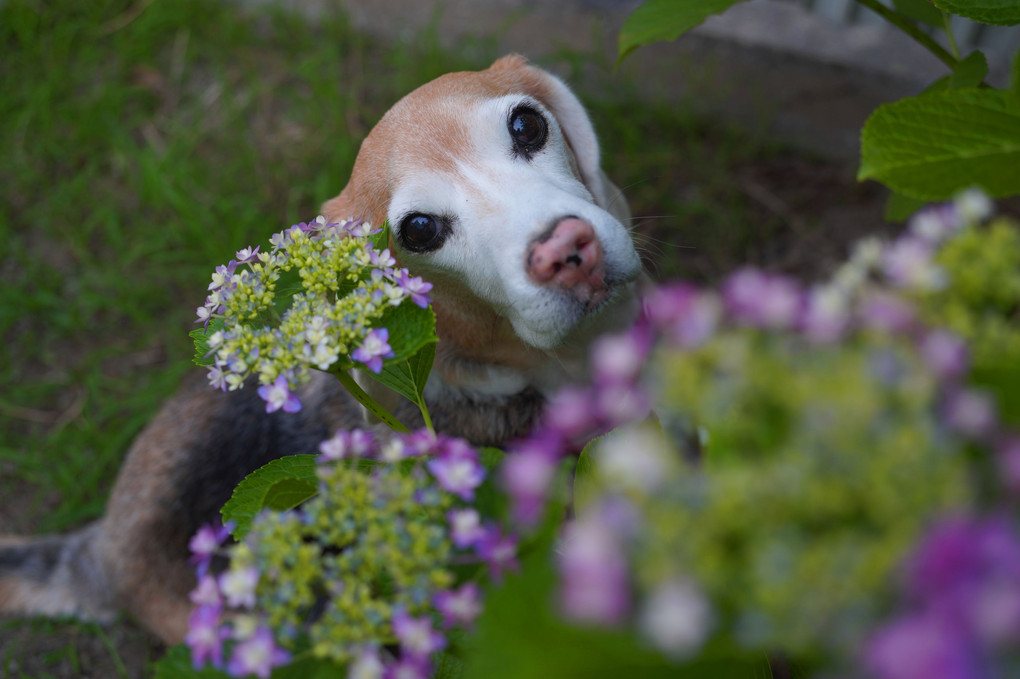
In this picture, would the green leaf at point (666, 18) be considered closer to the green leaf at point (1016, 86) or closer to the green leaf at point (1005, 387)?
the green leaf at point (1016, 86)

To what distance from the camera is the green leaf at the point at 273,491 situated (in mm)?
1339

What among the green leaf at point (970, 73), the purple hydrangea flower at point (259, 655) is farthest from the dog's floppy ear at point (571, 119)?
the purple hydrangea flower at point (259, 655)

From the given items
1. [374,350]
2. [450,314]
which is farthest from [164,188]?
[374,350]

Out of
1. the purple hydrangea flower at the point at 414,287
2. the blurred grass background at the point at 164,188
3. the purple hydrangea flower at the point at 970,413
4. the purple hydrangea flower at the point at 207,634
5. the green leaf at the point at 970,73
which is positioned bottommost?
the blurred grass background at the point at 164,188

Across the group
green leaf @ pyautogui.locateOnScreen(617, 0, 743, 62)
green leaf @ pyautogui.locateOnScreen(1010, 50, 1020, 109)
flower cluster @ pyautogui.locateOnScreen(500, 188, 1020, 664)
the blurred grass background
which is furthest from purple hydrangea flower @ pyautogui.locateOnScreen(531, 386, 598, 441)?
the blurred grass background

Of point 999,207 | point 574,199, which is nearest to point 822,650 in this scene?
point 574,199

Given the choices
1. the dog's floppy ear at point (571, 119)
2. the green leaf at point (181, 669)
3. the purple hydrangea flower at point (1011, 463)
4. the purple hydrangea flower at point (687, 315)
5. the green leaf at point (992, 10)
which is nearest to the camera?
the purple hydrangea flower at point (1011, 463)

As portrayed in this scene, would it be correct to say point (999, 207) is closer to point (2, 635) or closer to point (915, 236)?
point (915, 236)

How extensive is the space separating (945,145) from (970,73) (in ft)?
2.33

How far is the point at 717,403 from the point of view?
693 mm

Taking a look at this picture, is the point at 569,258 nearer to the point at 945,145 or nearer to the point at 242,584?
the point at 945,145

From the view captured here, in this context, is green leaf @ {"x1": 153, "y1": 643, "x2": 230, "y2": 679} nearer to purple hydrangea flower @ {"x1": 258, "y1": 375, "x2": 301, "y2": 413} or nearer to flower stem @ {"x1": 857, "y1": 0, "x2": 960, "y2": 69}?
purple hydrangea flower @ {"x1": 258, "y1": 375, "x2": 301, "y2": 413}

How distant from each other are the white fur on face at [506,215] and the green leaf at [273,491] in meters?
0.88

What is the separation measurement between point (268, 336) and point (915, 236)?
3.08ft
